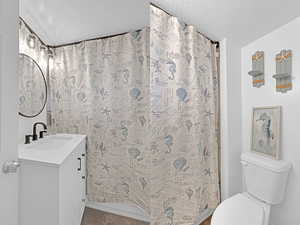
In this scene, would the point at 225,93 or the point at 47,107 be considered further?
the point at 47,107

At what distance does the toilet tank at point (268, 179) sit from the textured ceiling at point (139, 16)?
1.09 m

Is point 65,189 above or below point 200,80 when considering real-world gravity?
below

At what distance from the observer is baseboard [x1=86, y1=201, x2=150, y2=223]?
5.95ft

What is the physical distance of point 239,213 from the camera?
1.26 meters

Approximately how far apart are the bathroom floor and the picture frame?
0.91 m

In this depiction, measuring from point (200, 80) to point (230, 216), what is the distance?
1.13 metres

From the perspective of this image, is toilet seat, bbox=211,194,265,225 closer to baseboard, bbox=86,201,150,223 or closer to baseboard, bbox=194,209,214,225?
baseboard, bbox=194,209,214,225

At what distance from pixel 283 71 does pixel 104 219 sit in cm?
214

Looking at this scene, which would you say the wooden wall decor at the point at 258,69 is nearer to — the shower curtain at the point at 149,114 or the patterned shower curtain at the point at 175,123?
the shower curtain at the point at 149,114

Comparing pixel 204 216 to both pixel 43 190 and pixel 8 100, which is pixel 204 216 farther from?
pixel 8 100

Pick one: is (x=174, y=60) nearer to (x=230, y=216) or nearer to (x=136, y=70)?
(x=136, y=70)

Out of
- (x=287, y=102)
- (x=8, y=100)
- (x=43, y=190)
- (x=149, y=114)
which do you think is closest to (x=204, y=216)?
(x=149, y=114)

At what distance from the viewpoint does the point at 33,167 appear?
1.08m

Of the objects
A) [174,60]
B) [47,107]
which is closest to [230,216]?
[174,60]
